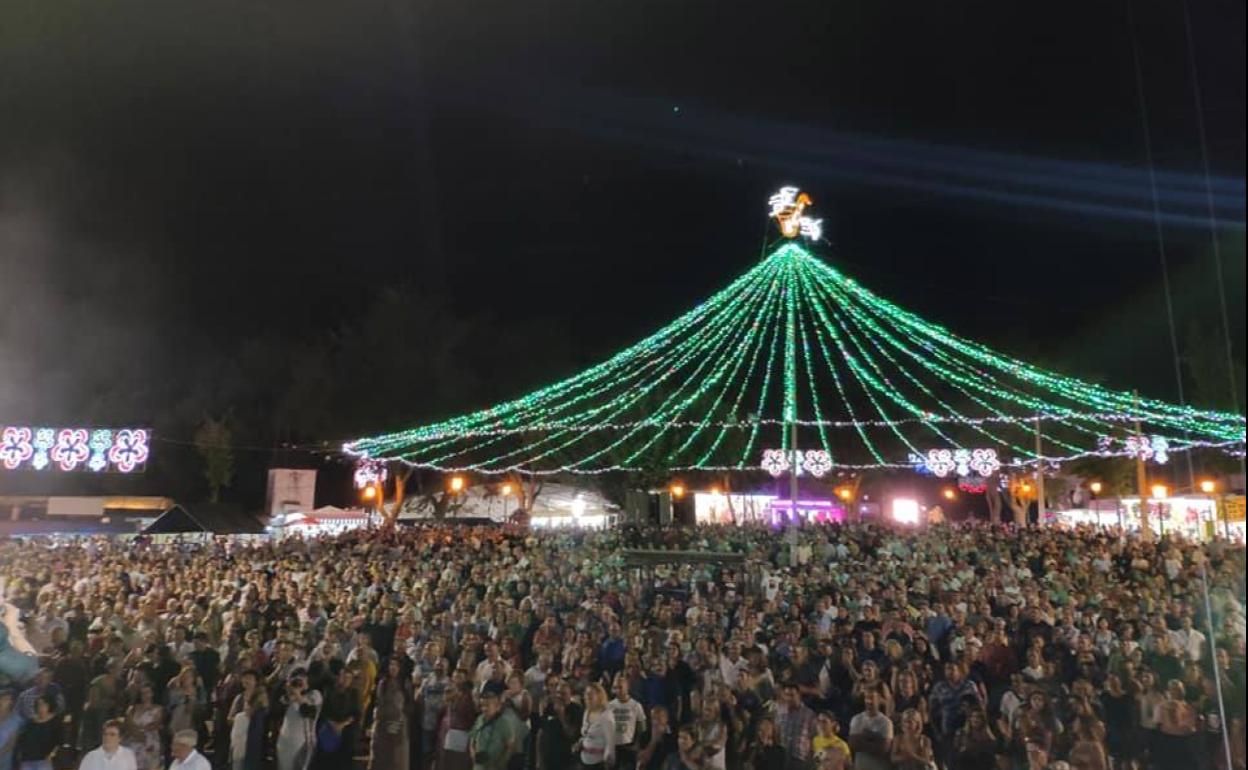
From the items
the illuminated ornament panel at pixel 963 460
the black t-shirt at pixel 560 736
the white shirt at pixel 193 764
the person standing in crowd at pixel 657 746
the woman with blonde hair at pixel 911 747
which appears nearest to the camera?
the white shirt at pixel 193 764

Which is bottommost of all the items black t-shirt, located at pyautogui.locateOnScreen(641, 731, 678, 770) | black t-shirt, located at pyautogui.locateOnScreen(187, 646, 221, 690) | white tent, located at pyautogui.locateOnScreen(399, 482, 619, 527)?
black t-shirt, located at pyautogui.locateOnScreen(641, 731, 678, 770)

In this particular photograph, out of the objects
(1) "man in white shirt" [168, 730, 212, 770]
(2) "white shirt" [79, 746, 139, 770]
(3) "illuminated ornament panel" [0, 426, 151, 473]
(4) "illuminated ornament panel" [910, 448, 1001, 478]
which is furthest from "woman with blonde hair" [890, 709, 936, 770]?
(3) "illuminated ornament panel" [0, 426, 151, 473]

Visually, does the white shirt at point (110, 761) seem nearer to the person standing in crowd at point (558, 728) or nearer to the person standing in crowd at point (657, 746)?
the person standing in crowd at point (558, 728)

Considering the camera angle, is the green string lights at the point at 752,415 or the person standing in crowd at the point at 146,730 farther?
the green string lights at the point at 752,415

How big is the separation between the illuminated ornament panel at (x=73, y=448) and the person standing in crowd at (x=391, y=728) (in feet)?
73.6

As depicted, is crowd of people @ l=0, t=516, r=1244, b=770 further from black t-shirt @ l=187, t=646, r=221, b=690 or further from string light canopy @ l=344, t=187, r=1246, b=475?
string light canopy @ l=344, t=187, r=1246, b=475

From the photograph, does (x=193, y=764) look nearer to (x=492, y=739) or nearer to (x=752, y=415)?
(x=492, y=739)

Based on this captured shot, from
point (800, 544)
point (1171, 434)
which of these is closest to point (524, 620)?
point (800, 544)

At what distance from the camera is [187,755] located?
518cm

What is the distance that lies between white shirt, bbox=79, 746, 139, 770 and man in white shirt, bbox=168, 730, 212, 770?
0.26 meters

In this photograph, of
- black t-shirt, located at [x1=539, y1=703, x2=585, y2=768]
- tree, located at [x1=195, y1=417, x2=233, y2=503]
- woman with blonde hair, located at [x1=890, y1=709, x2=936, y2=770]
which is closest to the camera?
woman with blonde hair, located at [x1=890, y1=709, x2=936, y2=770]

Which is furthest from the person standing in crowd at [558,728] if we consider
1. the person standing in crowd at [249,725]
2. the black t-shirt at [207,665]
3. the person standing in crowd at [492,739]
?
the black t-shirt at [207,665]

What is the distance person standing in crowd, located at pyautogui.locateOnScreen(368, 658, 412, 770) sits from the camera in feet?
20.6

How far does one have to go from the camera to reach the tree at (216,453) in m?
40.8
